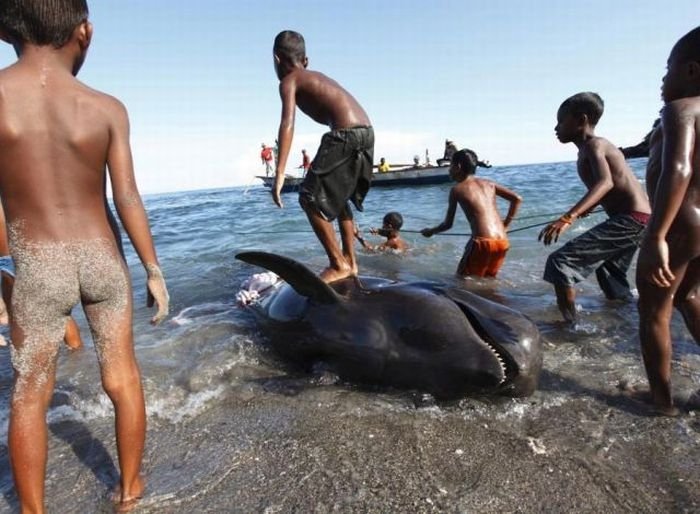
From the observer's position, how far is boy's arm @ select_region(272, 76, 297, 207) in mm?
4480

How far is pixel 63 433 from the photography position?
2.97m

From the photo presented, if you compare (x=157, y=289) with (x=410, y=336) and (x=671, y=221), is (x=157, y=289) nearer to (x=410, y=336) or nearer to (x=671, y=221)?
(x=410, y=336)

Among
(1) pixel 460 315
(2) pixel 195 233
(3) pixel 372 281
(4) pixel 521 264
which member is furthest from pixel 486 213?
(2) pixel 195 233

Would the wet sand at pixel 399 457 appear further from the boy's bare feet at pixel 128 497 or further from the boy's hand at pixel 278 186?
the boy's hand at pixel 278 186

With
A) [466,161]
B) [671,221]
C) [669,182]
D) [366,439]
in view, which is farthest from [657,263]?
[466,161]

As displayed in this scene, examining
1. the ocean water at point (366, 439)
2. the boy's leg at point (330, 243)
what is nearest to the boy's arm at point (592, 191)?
the ocean water at point (366, 439)

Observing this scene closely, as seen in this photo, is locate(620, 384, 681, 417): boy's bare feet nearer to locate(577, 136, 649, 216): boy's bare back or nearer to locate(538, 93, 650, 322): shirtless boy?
locate(538, 93, 650, 322): shirtless boy

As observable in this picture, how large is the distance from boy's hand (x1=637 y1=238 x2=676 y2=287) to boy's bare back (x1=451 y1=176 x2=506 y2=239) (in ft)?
12.0

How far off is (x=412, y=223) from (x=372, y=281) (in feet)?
34.0

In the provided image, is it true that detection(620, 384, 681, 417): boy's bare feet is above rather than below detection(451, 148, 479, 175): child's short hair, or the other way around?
below

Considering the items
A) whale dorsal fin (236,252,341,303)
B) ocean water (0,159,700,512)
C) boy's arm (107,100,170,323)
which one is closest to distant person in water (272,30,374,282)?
whale dorsal fin (236,252,341,303)

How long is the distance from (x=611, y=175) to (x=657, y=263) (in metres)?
2.31

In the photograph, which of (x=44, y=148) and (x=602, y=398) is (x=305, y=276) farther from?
(x=602, y=398)

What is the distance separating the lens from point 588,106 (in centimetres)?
466
